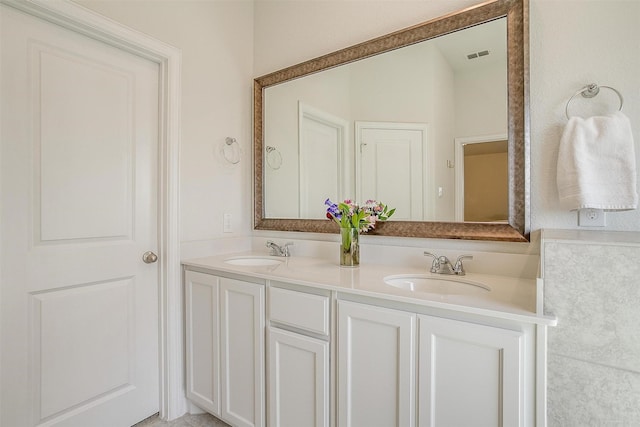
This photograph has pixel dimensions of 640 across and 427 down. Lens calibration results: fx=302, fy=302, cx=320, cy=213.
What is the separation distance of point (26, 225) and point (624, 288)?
2.09 metres

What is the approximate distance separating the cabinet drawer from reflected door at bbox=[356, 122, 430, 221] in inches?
25.6

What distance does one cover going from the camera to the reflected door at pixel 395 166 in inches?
59.9

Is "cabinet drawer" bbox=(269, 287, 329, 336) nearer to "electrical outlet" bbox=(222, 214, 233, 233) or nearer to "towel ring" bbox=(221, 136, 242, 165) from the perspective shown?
"electrical outlet" bbox=(222, 214, 233, 233)

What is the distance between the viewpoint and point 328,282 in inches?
47.0

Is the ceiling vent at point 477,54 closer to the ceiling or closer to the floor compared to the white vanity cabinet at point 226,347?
closer to the ceiling

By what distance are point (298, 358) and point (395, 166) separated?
1.04 m

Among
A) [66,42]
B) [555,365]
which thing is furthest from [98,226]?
[555,365]

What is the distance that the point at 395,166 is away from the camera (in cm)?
160

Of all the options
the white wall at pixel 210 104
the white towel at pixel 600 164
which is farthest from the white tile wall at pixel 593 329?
the white wall at pixel 210 104

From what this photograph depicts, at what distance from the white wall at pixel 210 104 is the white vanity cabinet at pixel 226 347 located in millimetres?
348

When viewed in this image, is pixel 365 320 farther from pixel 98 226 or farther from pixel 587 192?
pixel 98 226

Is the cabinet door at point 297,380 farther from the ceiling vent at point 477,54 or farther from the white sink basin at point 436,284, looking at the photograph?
the ceiling vent at point 477,54

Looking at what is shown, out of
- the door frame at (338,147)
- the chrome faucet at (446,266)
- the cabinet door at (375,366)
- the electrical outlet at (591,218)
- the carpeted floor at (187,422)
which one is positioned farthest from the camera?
the door frame at (338,147)

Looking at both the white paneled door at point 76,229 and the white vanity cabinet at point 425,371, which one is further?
the white paneled door at point 76,229
